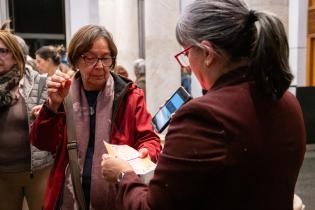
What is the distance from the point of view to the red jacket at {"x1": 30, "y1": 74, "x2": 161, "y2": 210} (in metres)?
2.04

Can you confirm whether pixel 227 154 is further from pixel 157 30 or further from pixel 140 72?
pixel 140 72

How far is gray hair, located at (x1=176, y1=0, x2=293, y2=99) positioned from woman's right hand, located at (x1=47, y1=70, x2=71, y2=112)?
88cm

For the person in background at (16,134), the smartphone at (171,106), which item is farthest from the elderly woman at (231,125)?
the person in background at (16,134)

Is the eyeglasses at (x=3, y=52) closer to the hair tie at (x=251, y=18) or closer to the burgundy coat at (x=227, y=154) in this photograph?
the burgundy coat at (x=227, y=154)

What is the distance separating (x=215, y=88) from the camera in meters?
1.26

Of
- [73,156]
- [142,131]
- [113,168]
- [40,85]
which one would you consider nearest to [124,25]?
[40,85]

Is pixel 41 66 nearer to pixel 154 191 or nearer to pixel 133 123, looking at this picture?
pixel 133 123

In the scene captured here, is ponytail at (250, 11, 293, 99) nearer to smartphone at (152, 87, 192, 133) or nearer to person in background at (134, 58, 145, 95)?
smartphone at (152, 87, 192, 133)

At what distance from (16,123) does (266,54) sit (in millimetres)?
2014

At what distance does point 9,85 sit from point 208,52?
190 centimetres

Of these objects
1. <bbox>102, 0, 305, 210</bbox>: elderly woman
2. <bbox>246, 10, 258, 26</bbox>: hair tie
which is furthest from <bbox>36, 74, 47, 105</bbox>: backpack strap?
<bbox>246, 10, 258, 26</bbox>: hair tie

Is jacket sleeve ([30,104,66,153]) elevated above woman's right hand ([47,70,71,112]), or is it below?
below

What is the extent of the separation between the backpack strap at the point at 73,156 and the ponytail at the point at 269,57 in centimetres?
106

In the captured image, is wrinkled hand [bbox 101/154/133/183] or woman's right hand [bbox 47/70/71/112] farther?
woman's right hand [bbox 47/70/71/112]
